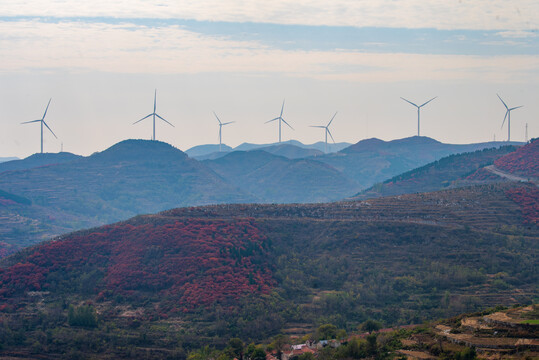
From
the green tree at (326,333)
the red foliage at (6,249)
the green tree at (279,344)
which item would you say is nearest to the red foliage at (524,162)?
the green tree at (326,333)

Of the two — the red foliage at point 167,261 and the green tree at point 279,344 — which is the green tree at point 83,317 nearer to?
the red foliage at point 167,261

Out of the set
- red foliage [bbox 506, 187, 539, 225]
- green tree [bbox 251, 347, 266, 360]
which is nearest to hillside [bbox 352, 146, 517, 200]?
red foliage [bbox 506, 187, 539, 225]

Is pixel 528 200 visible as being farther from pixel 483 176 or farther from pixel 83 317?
pixel 83 317

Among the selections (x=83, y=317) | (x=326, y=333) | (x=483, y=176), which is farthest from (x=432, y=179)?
(x=83, y=317)

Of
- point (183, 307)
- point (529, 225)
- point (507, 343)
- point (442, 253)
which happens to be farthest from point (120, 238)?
point (507, 343)

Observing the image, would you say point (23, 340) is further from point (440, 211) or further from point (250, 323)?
point (440, 211)

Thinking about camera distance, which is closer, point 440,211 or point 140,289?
point 140,289
